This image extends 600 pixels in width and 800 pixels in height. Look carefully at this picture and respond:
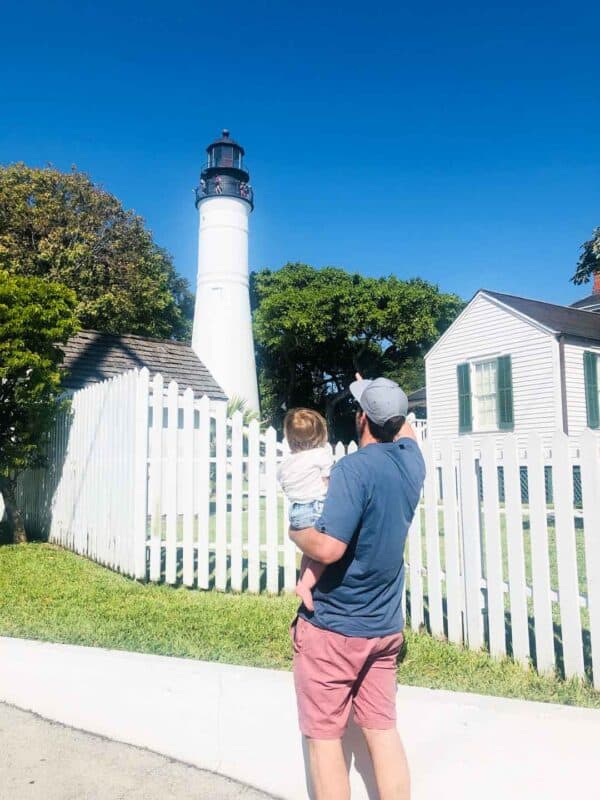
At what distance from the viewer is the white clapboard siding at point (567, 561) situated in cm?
353

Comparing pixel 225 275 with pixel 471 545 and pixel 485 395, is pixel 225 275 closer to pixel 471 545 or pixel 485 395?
pixel 485 395

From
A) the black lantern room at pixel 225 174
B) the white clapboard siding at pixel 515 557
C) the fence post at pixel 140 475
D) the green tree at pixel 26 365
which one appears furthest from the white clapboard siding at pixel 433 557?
the black lantern room at pixel 225 174

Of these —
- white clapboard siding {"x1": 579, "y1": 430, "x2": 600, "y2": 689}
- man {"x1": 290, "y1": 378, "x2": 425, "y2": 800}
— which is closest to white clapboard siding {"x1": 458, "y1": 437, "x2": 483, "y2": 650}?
white clapboard siding {"x1": 579, "y1": 430, "x2": 600, "y2": 689}

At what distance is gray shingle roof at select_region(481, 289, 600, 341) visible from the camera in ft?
55.7

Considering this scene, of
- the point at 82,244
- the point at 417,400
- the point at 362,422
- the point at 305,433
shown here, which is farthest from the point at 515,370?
the point at 82,244

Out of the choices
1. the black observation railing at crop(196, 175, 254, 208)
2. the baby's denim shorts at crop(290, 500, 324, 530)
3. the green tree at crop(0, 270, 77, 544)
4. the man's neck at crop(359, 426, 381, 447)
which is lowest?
the baby's denim shorts at crop(290, 500, 324, 530)

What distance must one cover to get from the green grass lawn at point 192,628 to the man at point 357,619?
135 cm

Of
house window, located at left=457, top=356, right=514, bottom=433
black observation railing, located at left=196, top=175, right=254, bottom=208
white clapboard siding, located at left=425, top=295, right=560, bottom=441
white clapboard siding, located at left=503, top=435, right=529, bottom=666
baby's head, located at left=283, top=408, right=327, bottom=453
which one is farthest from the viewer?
black observation railing, located at left=196, top=175, right=254, bottom=208

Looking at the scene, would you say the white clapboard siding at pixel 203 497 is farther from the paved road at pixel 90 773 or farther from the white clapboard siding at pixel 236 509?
the paved road at pixel 90 773

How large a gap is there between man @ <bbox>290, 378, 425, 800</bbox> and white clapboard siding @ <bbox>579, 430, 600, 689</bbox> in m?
1.62

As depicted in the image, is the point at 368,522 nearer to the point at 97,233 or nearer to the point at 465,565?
the point at 465,565

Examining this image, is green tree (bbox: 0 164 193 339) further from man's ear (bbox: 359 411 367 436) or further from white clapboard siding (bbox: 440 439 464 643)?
man's ear (bbox: 359 411 367 436)

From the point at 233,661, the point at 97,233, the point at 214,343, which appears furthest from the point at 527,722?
the point at 97,233

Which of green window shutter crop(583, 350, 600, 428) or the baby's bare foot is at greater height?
green window shutter crop(583, 350, 600, 428)
